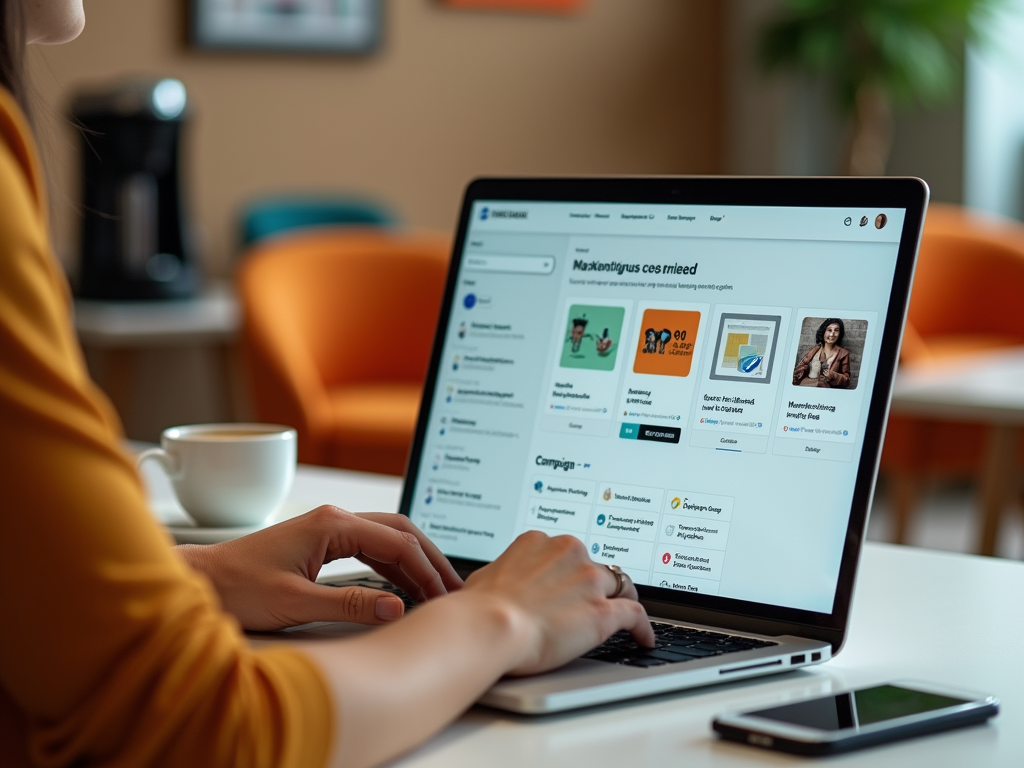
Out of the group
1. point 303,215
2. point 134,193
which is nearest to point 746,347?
point 134,193

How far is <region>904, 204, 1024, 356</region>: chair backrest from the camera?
3838mm

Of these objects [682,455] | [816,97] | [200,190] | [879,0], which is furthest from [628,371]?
[816,97]

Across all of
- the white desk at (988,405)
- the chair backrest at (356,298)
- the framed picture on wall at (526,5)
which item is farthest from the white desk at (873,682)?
the framed picture on wall at (526,5)

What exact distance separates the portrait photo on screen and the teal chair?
371 cm

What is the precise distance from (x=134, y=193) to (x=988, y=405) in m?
2.25

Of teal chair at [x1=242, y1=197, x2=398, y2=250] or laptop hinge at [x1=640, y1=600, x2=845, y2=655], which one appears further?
teal chair at [x1=242, y1=197, x2=398, y2=250]

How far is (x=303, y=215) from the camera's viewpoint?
4535 millimetres

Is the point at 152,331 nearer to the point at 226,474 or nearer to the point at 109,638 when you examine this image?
the point at 226,474

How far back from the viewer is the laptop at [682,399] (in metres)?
0.80

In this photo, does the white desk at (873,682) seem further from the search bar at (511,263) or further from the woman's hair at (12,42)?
the woman's hair at (12,42)

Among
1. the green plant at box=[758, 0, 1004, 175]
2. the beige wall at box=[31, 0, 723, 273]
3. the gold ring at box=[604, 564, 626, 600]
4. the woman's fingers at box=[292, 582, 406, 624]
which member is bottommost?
the woman's fingers at box=[292, 582, 406, 624]

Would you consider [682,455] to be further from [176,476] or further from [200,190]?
[200,190]

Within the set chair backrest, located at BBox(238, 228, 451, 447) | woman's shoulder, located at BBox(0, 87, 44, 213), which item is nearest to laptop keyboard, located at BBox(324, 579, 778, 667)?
woman's shoulder, located at BBox(0, 87, 44, 213)

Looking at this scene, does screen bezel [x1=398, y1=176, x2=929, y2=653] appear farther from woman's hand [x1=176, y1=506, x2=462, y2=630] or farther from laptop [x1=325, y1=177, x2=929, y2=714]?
woman's hand [x1=176, y1=506, x2=462, y2=630]
